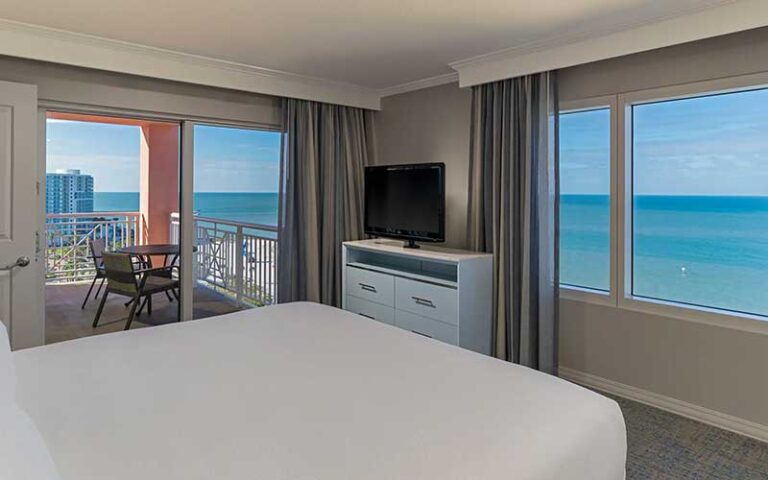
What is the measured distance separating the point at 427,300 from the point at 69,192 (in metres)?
2.97

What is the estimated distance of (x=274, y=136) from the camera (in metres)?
4.46

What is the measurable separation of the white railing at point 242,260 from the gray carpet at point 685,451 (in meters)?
3.08

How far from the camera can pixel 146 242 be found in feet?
15.1

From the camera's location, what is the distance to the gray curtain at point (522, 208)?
3365 millimetres

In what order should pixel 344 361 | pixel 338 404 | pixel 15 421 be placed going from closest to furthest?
pixel 15 421 < pixel 338 404 < pixel 344 361

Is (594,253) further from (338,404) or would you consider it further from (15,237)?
(15,237)

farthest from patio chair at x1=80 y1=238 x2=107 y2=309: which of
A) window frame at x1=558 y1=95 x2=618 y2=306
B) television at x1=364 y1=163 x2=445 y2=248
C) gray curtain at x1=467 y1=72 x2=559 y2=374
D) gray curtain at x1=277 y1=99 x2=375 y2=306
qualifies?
window frame at x1=558 y1=95 x2=618 y2=306

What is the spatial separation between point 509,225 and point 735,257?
1376 mm

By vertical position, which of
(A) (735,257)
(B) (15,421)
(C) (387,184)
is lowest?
(B) (15,421)

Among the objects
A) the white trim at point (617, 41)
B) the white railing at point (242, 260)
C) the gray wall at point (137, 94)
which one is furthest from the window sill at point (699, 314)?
the gray wall at point (137, 94)

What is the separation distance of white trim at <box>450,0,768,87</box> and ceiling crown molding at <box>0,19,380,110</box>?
1.28 meters

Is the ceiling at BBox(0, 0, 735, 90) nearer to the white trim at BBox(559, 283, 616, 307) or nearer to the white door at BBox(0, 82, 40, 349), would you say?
the white door at BBox(0, 82, 40, 349)

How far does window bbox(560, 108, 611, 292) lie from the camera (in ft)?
11.1

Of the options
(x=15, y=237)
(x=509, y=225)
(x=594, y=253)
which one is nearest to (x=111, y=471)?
(x=15, y=237)
